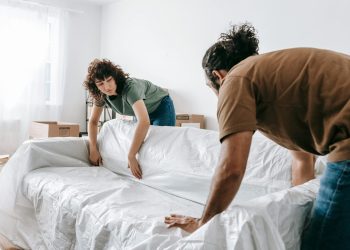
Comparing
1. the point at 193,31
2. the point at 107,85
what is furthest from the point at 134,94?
the point at 193,31

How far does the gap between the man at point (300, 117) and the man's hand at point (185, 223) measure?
11 cm

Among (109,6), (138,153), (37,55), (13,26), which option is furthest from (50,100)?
(138,153)

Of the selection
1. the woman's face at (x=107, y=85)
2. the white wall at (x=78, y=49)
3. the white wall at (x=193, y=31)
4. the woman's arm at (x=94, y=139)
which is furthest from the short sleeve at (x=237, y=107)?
the white wall at (x=78, y=49)

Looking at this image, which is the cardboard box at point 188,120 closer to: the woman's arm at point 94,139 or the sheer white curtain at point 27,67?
the woman's arm at point 94,139

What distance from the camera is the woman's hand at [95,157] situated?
2.43 m

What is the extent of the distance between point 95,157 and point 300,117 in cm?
180

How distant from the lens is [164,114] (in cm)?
246

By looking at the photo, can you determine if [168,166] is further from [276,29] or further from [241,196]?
[276,29]

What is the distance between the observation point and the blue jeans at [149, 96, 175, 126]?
2.45m

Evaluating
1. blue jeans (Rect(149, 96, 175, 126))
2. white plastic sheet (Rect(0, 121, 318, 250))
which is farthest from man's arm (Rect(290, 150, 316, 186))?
blue jeans (Rect(149, 96, 175, 126))

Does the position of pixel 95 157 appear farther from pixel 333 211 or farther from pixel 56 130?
pixel 333 211

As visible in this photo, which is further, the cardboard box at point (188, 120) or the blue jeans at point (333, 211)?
the cardboard box at point (188, 120)

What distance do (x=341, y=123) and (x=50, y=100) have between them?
13.5ft

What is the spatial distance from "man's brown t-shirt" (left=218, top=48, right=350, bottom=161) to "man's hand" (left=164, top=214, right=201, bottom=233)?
1.10ft
